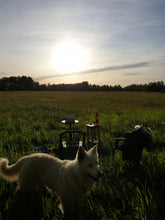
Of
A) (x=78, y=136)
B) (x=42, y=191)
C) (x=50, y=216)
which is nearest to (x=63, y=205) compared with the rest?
(x=50, y=216)

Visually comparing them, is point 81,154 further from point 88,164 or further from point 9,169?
point 9,169

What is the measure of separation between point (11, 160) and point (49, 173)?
229 cm

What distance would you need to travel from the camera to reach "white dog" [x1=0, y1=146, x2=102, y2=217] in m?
2.64

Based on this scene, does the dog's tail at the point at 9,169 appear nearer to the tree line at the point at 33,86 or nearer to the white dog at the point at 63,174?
the white dog at the point at 63,174

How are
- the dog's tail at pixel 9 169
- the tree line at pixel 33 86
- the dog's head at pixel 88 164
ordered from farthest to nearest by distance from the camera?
the tree line at pixel 33 86, the dog's tail at pixel 9 169, the dog's head at pixel 88 164

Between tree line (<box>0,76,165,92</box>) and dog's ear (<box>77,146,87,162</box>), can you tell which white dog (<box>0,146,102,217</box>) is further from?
tree line (<box>0,76,165,92</box>)

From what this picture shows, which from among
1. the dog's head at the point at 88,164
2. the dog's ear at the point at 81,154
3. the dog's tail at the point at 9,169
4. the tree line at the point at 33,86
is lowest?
the dog's tail at the point at 9,169

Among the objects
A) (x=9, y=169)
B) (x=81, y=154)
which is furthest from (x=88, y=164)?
(x=9, y=169)

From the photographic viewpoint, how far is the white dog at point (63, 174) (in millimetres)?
2639

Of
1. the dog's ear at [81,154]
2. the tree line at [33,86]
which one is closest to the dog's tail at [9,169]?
the dog's ear at [81,154]

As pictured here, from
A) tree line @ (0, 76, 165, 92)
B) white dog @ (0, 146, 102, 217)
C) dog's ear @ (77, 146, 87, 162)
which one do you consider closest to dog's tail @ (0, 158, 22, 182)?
white dog @ (0, 146, 102, 217)

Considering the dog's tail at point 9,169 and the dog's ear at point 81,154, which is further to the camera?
the dog's tail at point 9,169

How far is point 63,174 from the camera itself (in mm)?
2898

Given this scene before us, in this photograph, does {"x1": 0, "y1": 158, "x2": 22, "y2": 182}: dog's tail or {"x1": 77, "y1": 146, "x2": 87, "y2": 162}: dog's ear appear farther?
{"x1": 0, "y1": 158, "x2": 22, "y2": 182}: dog's tail
